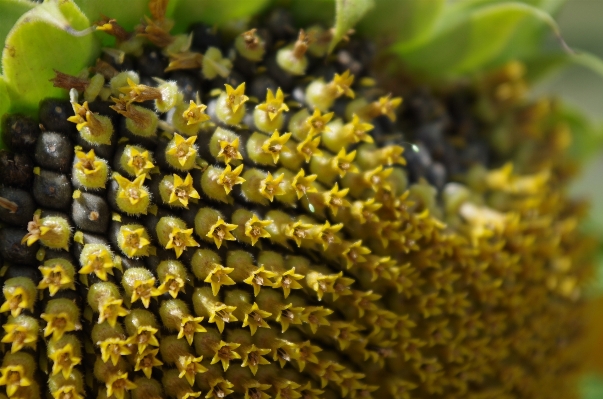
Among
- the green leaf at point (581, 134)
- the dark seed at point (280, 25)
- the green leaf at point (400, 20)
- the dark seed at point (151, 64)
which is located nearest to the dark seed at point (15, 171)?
the dark seed at point (151, 64)

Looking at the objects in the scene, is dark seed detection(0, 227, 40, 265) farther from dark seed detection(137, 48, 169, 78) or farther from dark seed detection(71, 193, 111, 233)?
dark seed detection(137, 48, 169, 78)

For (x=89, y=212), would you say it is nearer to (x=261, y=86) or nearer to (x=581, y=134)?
(x=261, y=86)

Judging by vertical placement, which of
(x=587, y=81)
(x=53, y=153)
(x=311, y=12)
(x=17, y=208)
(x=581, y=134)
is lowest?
(x=587, y=81)

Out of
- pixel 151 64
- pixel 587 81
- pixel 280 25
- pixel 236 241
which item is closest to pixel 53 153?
pixel 151 64

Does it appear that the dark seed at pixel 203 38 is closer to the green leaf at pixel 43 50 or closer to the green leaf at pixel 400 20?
the green leaf at pixel 43 50

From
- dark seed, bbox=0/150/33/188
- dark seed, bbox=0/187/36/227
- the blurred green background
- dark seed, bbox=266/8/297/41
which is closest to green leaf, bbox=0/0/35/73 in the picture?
dark seed, bbox=0/150/33/188

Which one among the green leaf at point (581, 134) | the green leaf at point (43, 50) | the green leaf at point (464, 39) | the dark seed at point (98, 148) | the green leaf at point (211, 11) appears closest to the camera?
the green leaf at point (43, 50)

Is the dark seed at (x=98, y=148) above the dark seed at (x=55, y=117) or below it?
below
